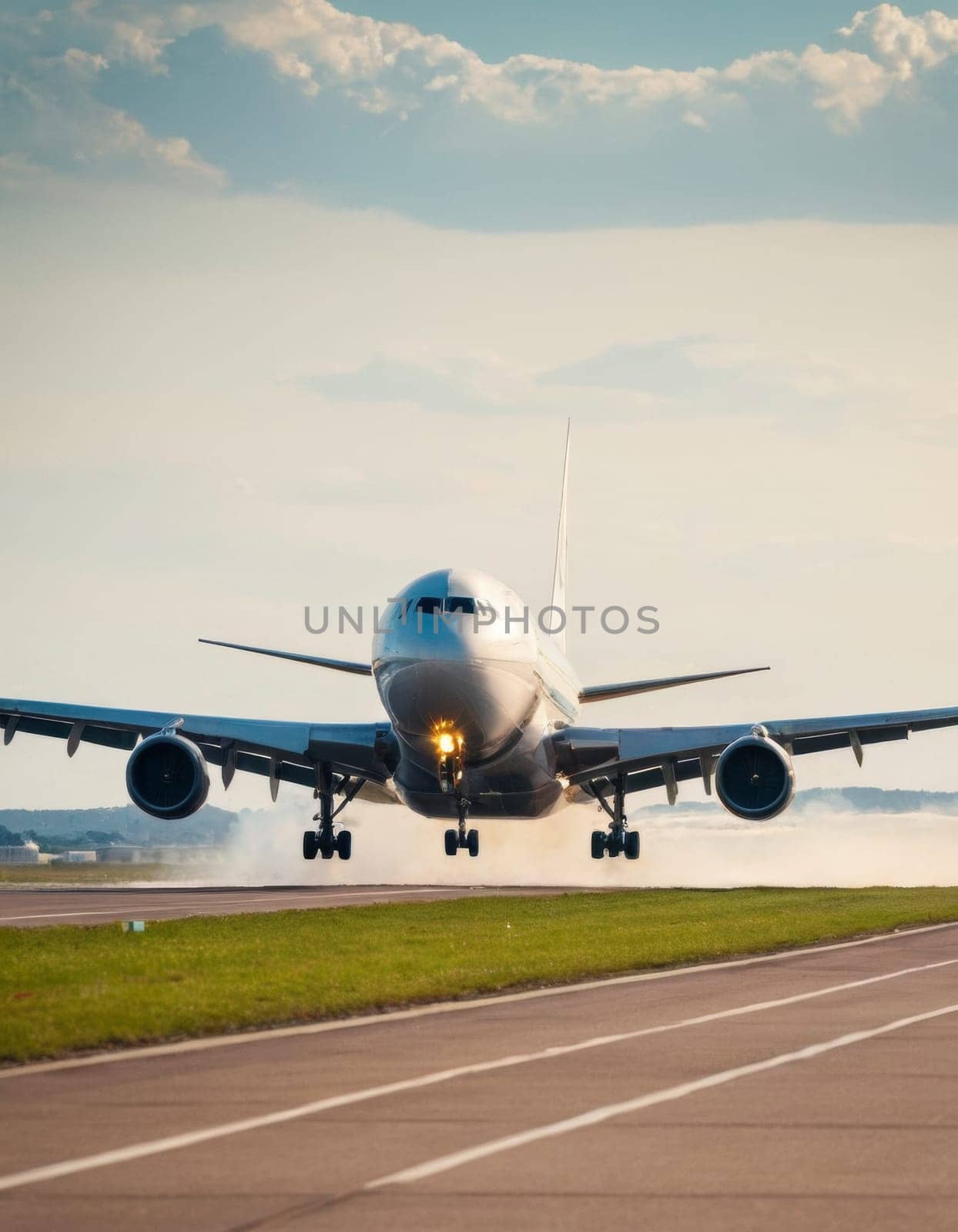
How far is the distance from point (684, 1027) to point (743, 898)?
97.1ft

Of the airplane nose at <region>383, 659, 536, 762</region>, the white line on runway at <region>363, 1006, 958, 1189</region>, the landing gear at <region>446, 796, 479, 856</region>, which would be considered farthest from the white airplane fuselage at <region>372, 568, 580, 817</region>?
the white line on runway at <region>363, 1006, 958, 1189</region>

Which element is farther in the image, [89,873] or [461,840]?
[89,873]

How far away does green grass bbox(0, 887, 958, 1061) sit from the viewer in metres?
16.7

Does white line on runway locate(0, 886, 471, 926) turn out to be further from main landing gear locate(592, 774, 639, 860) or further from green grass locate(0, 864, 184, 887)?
green grass locate(0, 864, 184, 887)

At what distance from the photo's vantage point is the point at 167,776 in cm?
4391

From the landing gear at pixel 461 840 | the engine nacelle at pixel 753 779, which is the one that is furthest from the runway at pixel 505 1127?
the engine nacelle at pixel 753 779

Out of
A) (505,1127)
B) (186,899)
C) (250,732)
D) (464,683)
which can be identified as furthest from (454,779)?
(505,1127)

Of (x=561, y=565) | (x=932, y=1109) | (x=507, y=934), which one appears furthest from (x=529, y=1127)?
(x=561, y=565)

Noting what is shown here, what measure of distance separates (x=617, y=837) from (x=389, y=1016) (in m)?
33.1

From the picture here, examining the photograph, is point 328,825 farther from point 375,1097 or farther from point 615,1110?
point 615,1110

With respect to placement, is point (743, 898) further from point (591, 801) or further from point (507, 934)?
point (507, 934)

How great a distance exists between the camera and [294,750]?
45.2m

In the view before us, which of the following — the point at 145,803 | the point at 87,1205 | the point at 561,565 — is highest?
the point at 561,565

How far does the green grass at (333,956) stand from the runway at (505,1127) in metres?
1.07
